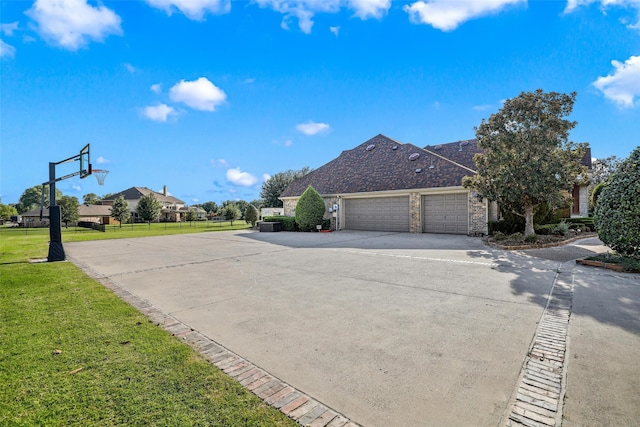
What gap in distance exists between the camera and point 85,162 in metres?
10.3

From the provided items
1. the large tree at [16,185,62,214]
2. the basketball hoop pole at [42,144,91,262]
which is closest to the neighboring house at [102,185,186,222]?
the large tree at [16,185,62,214]

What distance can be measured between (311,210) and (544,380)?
17.1 meters

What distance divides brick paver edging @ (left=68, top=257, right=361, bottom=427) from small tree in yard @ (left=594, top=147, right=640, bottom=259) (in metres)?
8.25

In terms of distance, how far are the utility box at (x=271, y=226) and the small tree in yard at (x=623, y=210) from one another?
52.9 feet

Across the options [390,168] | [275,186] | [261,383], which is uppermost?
[275,186]

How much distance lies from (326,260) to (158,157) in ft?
66.9

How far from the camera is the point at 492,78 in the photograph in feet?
46.5

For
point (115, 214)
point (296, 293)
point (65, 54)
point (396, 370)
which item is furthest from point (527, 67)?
point (115, 214)

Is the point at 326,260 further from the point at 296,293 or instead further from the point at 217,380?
the point at 217,380

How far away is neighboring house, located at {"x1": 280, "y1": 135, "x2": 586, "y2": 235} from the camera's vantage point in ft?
51.5

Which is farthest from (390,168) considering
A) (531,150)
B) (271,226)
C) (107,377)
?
(107,377)

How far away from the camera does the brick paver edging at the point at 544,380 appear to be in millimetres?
2121

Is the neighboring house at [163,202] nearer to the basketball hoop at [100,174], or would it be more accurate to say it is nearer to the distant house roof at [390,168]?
the distant house roof at [390,168]

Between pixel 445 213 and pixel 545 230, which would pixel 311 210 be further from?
pixel 545 230
